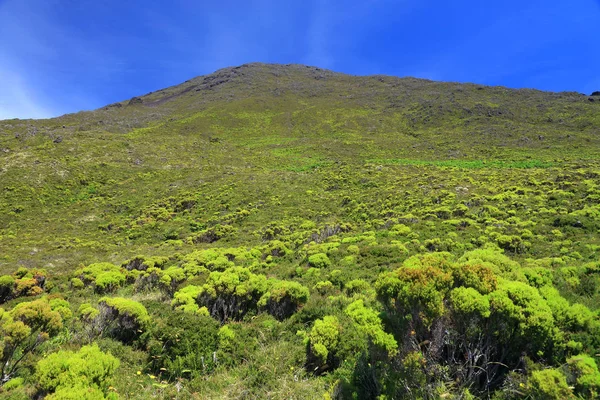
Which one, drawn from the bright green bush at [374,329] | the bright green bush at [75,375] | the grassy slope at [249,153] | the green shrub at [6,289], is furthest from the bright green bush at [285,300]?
the grassy slope at [249,153]

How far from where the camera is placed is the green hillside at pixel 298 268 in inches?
197

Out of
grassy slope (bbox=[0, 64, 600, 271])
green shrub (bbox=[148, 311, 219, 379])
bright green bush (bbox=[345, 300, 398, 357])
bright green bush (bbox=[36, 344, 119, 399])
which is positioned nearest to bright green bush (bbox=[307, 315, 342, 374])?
bright green bush (bbox=[345, 300, 398, 357])

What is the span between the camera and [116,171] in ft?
128

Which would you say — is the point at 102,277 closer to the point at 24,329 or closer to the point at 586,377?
the point at 24,329

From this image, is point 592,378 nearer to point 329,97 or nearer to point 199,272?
point 199,272

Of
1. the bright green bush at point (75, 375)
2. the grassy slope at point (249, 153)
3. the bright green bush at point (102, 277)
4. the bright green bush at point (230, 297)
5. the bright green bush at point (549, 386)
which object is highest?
the grassy slope at point (249, 153)

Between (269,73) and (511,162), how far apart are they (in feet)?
406

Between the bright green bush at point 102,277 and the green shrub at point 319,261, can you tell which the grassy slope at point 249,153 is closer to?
the bright green bush at point 102,277

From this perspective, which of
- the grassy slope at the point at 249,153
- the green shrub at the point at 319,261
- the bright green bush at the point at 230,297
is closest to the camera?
the bright green bush at the point at 230,297

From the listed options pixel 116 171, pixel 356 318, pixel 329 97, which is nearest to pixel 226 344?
pixel 356 318

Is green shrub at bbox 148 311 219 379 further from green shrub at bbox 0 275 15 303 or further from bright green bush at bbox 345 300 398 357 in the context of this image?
green shrub at bbox 0 275 15 303

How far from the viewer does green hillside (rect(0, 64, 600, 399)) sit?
5.00 m


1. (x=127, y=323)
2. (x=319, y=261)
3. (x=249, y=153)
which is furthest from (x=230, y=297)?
(x=249, y=153)

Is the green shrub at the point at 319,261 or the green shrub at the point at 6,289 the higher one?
the green shrub at the point at 319,261
